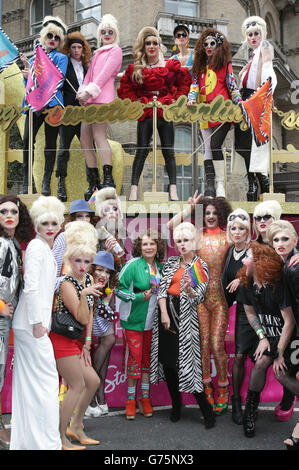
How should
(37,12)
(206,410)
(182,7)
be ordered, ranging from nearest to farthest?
(206,410) < (182,7) < (37,12)

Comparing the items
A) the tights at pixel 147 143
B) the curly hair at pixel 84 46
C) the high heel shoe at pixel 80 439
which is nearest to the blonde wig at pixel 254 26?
the tights at pixel 147 143

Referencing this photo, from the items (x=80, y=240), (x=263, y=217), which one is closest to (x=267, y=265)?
(x=263, y=217)

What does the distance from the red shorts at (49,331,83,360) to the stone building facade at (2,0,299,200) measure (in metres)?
7.78

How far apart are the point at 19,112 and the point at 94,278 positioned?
2681mm

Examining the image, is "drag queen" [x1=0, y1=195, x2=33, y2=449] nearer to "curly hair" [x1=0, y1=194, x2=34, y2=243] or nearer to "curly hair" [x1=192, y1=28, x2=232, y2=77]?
"curly hair" [x1=0, y1=194, x2=34, y2=243]

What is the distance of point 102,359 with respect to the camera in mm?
4145

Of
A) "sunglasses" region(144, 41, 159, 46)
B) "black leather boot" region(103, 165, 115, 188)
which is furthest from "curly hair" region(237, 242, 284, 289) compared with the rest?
"sunglasses" region(144, 41, 159, 46)

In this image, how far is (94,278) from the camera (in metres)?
3.93

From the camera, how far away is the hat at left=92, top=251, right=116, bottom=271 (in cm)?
387

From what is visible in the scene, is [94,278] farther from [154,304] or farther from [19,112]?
[19,112]

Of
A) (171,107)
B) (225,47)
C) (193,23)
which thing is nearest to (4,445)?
(171,107)

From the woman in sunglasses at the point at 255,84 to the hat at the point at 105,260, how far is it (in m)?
2.34

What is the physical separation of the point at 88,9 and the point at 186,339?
15.5m

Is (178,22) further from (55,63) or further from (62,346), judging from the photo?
(62,346)
